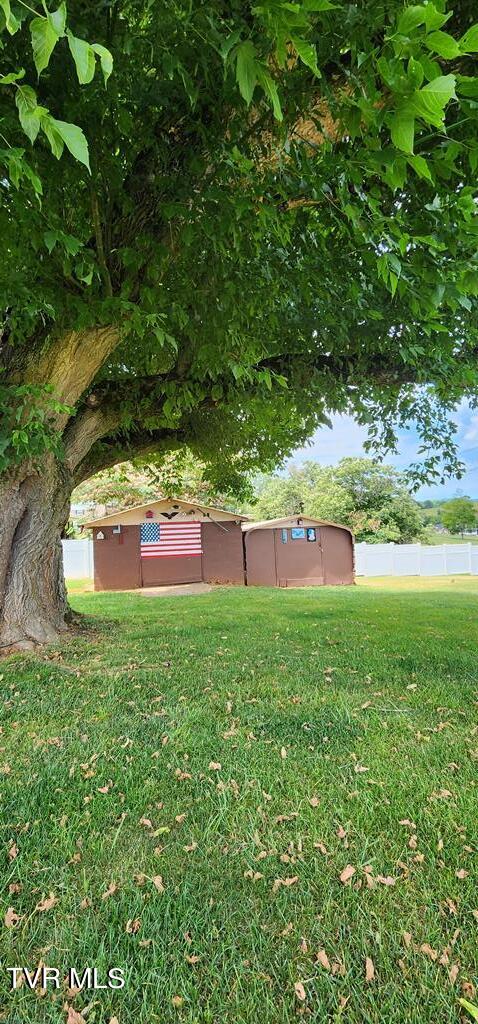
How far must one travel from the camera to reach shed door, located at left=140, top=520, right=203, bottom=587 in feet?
53.1

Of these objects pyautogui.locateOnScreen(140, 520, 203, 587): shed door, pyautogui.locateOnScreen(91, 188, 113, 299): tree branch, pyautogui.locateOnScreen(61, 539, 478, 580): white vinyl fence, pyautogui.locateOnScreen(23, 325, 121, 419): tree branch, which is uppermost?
pyautogui.locateOnScreen(91, 188, 113, 299): tree branch

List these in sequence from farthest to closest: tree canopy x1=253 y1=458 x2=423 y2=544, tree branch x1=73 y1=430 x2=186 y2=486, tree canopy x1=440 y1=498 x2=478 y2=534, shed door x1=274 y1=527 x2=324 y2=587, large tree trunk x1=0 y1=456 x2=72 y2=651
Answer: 1. tree canopy x1=440 y1=498 x2=478 y2=534
2. tree canopy x1=253 y1=458 x2=423 y2=544
3. shed door x1=274 y1=527 x2=324 y2=587
4. tree branch x1=73 y1=430 x2=186 y2=486
5. large tree trunk x1=0 y1=456 x2=72 y2=651

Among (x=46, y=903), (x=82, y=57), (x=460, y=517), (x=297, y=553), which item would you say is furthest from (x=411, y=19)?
(x=460, y=517)

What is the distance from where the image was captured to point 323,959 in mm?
1503

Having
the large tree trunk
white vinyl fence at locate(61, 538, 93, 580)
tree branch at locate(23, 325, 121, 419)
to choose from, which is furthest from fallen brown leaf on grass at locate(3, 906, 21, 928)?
Result: white vinyl fence at locate(61, 538, 93, 580)

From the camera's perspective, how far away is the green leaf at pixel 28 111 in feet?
4.20

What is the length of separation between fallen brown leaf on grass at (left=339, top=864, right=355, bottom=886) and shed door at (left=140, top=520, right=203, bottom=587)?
14.6m

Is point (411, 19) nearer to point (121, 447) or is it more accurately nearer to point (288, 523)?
point (121, 447)

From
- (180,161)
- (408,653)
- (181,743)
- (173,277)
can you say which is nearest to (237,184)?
(180,161)

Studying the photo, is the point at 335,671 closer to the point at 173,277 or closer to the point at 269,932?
the point at 269,932

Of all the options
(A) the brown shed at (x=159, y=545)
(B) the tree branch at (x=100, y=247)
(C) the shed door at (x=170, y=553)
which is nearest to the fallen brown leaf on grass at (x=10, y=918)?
(B) the tree branch at (x=100, y=247)

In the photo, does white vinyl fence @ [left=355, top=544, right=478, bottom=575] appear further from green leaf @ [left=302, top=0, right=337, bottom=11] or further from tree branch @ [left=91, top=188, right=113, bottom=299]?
green leaf @ [left=302, top=0, right=337, bottom=11]

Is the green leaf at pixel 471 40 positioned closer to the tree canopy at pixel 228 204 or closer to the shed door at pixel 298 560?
the tree canopy at pixel 228 204

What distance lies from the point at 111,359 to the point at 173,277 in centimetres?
202
